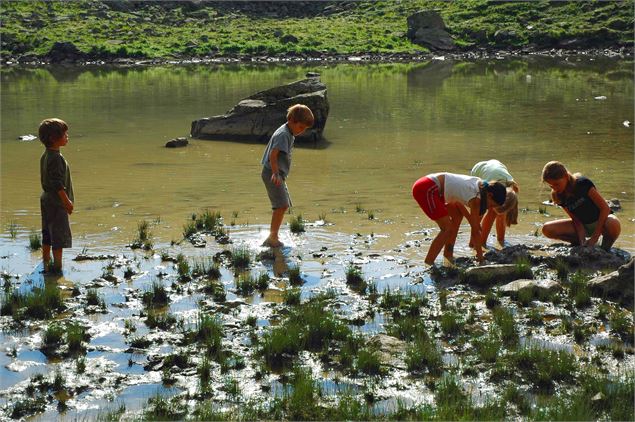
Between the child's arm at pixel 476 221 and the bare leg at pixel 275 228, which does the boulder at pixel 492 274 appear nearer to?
the child's arm at pixel 476 221

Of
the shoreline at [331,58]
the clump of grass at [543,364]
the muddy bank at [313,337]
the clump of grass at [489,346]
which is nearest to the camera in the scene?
the muddy bank at [313,337]

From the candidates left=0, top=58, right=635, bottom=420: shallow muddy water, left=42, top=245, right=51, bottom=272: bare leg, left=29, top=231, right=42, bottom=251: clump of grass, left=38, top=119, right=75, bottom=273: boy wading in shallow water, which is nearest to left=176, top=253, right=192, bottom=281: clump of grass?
left=0, top=58, right=635, bottom=420: shallow muddy water

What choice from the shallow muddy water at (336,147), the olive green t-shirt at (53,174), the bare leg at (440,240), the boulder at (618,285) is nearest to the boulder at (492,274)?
the bare leg at (440,240)

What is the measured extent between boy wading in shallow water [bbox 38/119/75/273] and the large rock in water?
1234 cm

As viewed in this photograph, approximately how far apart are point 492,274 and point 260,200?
233 inches

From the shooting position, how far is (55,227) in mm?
10008

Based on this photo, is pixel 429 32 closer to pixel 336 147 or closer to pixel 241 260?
pixel 336 147

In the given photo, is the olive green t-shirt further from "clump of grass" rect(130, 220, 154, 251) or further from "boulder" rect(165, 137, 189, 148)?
"boulder" rect(165, 137, 189, 148)

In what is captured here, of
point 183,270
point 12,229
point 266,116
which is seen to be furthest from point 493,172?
point 266,116

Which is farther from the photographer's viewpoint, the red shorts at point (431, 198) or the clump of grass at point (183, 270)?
the red shorts at point (431, 198)

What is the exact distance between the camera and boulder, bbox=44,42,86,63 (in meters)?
58.5

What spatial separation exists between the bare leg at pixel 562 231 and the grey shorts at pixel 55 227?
5.95 metres

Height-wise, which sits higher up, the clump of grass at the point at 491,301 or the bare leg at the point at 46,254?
the bare leg at the point at 46,254

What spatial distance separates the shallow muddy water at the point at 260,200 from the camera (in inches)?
283
